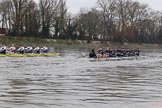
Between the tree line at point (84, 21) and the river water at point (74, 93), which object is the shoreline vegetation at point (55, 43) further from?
the river water at point (74, 93)

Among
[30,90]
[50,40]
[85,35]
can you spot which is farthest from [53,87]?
[85,35]

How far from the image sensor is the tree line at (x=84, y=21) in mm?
97812

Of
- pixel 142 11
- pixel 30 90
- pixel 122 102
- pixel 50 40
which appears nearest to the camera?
pixel 122 102

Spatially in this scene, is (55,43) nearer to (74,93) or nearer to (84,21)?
(84,21)

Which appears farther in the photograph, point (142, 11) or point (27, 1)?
point (142, 11)

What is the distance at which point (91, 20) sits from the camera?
117188mm

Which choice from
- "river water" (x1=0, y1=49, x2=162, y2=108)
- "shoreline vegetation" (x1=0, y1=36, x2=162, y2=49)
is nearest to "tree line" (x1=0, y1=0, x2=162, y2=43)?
"shoreline vegetation" (x1=0, y1=36, x2=162, y2=49)

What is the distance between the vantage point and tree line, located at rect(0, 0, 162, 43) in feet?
321

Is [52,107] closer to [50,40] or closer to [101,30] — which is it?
[50,40]

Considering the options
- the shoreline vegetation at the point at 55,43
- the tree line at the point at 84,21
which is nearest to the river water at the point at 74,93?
the shoreline vegetation at the point at 55,43

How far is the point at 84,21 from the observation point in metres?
117

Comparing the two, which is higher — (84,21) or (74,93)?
(84,21)

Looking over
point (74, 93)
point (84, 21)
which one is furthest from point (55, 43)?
point (74, 93)

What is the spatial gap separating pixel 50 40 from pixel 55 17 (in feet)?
40.9
